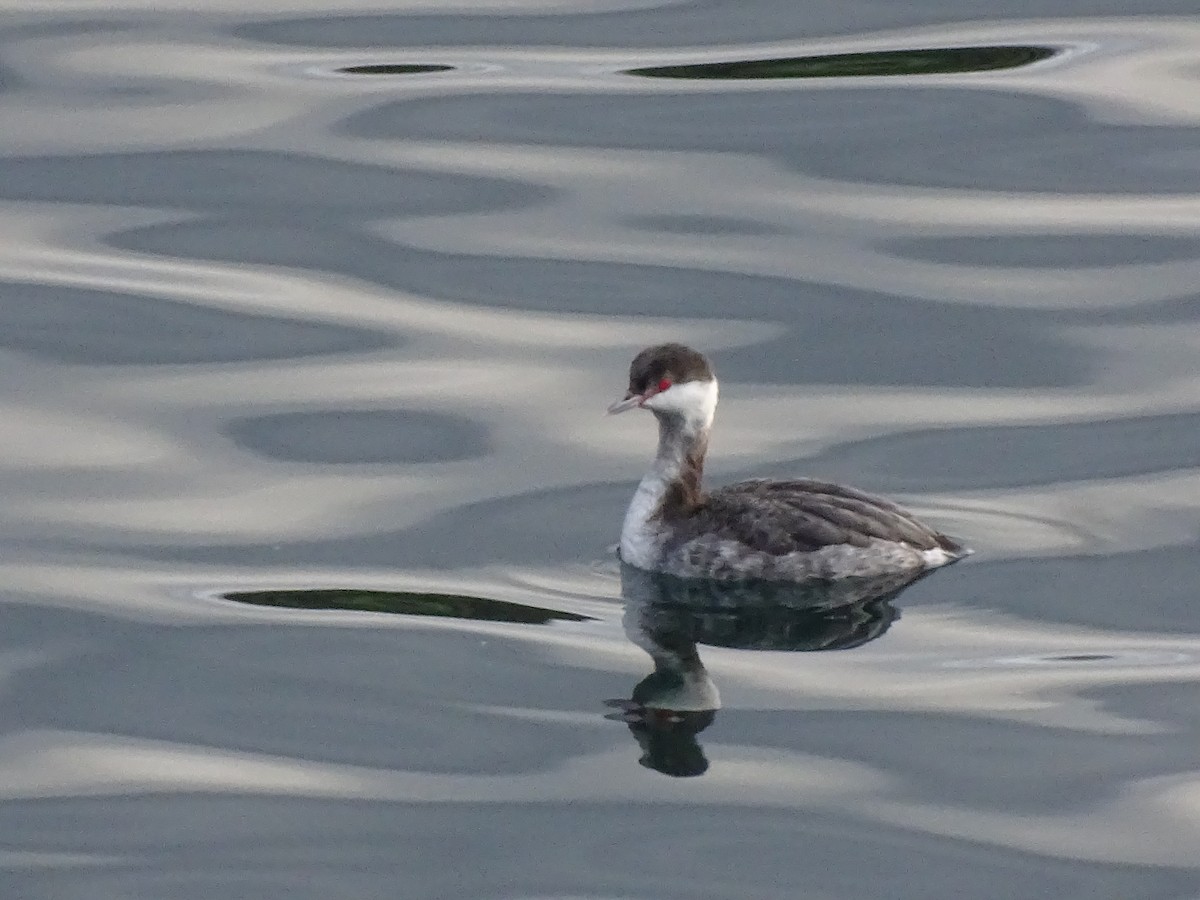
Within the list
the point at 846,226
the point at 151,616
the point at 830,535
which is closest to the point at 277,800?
the point at 151,616

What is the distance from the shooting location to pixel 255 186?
16.0 metres

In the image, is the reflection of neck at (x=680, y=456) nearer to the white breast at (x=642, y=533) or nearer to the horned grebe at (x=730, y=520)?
the horned grebe at (x=730, y=520)

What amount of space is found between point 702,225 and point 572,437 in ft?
10.6

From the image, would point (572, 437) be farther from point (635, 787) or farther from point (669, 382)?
point (635, 787)

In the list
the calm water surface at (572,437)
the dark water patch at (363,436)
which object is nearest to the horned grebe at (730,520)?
the calm water surface at (572,437)

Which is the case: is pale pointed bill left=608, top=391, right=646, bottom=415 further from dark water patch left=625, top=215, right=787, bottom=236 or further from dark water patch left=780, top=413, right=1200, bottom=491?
dark water patch left=625, top=215, right=787, bottom=236

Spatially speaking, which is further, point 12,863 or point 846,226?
point 846,226

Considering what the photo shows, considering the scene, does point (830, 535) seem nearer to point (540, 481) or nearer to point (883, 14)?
point (540, 481)

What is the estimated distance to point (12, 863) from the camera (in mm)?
8344

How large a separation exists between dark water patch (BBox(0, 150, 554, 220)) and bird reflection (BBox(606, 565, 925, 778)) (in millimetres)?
5288

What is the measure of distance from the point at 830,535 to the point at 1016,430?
207cm

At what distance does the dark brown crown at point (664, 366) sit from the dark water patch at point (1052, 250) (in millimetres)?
3958

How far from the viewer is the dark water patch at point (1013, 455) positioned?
471 inches

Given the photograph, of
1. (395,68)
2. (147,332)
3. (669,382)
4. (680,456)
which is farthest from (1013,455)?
(395,68)
